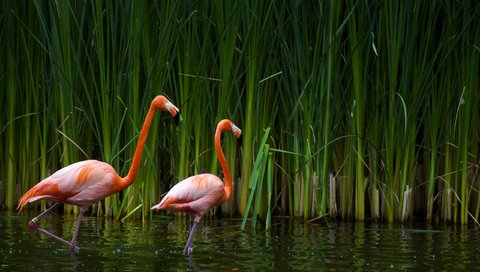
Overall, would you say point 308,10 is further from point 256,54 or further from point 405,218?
point 405,218

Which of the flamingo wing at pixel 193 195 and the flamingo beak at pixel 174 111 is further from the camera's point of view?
the flamingo wing at pixel 193 195

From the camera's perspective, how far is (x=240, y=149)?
9148 mm

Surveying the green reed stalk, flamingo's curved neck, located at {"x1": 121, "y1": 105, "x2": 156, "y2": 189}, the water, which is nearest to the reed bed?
the green reed stalk

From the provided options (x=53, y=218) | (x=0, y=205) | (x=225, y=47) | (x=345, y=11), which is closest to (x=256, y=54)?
→ (x=225, y=47)

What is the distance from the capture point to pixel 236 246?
7.23 meters

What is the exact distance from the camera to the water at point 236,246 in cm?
634

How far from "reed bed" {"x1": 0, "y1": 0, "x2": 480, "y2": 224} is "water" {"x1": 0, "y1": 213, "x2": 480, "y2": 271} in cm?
25

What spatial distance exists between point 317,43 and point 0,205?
3.45 m

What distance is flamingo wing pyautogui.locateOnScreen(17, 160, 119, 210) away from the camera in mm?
7176

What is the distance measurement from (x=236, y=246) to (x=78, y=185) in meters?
1.19

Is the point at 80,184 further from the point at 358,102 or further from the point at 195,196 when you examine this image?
the point at 358,102

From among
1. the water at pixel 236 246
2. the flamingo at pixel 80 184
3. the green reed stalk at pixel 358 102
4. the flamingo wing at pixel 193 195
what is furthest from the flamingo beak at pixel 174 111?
the green reed stalk at pixel 358 102

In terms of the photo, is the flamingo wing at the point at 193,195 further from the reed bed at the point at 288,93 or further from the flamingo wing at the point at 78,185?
the reed bed at the point at 288,93

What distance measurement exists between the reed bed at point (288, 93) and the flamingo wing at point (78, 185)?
972 mm
